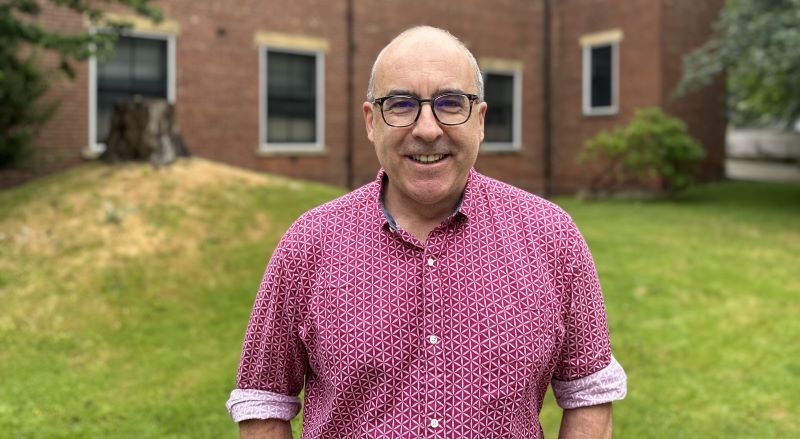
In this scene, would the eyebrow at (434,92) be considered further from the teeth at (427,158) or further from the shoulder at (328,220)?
the shoulder at (328,220)

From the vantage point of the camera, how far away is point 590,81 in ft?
65.2

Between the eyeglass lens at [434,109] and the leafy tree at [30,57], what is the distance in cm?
776

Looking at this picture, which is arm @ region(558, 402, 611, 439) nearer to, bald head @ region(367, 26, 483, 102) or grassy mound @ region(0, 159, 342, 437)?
bald head @ region(367, 26, 483, 102)

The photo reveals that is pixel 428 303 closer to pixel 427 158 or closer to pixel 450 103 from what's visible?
pixel 427 158

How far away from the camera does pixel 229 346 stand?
275 inches

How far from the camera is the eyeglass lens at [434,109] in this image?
6.60 feet

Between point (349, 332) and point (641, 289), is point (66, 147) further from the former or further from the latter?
point (349, 332)

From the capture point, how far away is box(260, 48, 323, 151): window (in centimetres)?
1571

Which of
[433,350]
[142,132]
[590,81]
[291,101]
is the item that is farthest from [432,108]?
[590,81]

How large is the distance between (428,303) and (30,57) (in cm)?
1090

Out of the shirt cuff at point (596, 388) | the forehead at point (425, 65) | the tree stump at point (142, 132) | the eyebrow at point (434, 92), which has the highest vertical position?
the tree stump at point (142, 132)

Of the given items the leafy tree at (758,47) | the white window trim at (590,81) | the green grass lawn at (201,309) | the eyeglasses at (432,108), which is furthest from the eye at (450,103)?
the white window trim at (590,81)

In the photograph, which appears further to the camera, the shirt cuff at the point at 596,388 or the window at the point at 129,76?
the window at the point at 129,76

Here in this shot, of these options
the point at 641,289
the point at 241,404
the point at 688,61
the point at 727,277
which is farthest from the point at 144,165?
the point at 688,61
